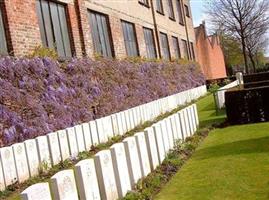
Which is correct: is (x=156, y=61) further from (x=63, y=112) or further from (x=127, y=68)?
(x=63, y=112)

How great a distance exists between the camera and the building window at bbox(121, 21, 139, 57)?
22016 mm

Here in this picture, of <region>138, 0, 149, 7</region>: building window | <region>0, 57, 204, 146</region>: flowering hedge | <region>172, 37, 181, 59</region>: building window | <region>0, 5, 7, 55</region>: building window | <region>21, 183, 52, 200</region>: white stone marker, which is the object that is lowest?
<region>21, 183, 52, 200</region>: white stone marker

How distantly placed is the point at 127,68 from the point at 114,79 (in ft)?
6.67

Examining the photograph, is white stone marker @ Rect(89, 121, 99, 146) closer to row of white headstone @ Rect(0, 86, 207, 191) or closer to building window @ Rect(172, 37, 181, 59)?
row of white headstone @ Rect(0, 86, 207, 191)

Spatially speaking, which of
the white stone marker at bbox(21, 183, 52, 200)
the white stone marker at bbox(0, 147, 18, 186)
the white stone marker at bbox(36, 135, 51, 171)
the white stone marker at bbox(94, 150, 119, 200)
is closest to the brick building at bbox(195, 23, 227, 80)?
the white stone marker at bbox(36, 135, 51, 171)

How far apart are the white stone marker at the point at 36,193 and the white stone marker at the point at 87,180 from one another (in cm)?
77

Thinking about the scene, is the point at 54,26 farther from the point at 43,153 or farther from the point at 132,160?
the point at 132,160

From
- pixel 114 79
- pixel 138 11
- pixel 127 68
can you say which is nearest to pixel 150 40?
pixel 138 11

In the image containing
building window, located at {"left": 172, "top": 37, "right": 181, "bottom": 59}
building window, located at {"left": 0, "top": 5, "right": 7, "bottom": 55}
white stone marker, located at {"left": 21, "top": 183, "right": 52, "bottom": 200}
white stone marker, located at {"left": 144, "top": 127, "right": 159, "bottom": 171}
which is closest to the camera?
white stone marker, located at {"left": 21, "top": 183, "right": 52, "bottom": 200}

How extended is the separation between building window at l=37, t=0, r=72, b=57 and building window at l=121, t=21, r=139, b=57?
6431 mm

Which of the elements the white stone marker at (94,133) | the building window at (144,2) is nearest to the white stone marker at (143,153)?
the white stone marker at (94,133)

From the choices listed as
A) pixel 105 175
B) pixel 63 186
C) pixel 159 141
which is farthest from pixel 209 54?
pixel 63 186

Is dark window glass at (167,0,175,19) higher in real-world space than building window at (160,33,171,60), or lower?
higher

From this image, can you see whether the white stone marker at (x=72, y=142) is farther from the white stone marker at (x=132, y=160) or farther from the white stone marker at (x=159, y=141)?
the white stone marker at (x=132, y=160)
